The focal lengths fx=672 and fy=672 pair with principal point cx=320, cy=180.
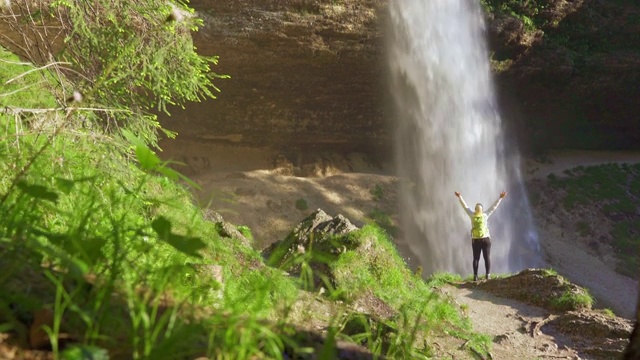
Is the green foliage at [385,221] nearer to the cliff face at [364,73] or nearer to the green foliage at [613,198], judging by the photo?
the cliff face at [364,73]

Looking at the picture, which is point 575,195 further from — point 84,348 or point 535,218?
point 84,348

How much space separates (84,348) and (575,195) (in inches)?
1027

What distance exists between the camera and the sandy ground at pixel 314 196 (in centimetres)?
1908

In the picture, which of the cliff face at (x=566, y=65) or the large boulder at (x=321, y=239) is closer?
the large boulder at (x=321, y=239)

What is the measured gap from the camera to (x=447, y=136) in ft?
76.6

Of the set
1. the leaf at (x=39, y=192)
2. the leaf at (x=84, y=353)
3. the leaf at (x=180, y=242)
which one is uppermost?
the leaf at (x=39, y=192)

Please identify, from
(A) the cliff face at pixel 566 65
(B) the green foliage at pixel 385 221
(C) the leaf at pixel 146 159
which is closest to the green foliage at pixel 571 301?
(B) the green foliage at pixel 385 221

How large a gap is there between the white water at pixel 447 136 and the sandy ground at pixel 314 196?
3.09ft

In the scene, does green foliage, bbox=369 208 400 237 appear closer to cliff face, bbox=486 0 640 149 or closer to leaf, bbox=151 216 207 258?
cliff face, bbox=486 0 640 149

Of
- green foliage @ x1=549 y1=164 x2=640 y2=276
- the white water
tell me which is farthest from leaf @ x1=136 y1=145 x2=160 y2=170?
green foliage @ x1=549 y1=164 x2=640 y2=276

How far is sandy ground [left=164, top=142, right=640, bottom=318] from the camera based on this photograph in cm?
1908

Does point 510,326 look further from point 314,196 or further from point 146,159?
point 314,196

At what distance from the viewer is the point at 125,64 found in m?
6.43

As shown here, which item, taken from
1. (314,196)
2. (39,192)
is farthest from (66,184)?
(314,196)
